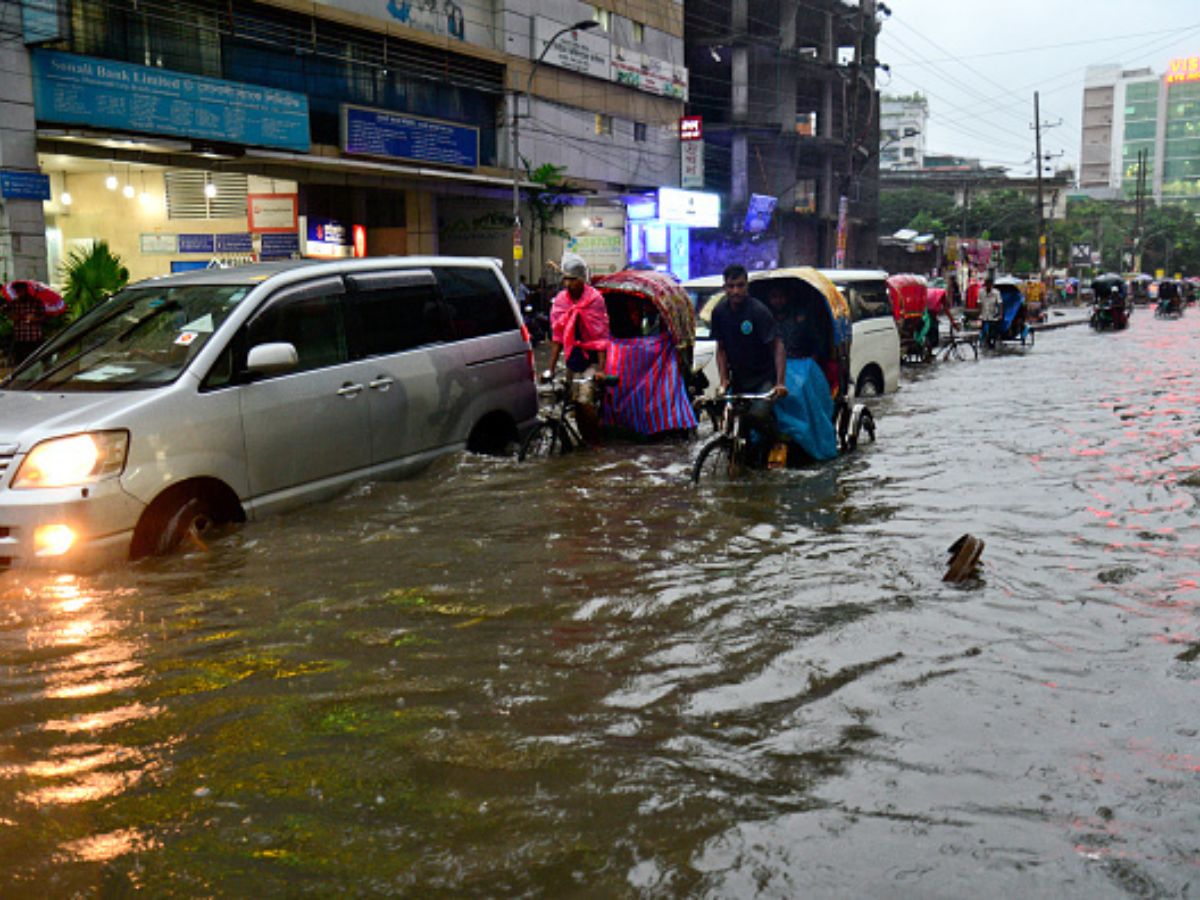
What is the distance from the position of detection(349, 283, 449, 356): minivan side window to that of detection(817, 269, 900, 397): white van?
832cm

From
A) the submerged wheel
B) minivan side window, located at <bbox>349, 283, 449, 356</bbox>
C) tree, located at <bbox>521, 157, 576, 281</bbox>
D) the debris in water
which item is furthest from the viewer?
tree, located at <bbox>521, 157, 576, 281</bbox>

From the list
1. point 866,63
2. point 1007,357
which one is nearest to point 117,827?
point 1007,357

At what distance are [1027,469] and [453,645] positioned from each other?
22.4ft

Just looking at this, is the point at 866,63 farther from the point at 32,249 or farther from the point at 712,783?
the point at 712,783

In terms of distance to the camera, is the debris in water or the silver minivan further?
the debris in water

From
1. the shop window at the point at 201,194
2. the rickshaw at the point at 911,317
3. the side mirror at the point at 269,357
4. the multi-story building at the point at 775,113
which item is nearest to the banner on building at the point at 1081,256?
the multi-story building at the point at 775,113

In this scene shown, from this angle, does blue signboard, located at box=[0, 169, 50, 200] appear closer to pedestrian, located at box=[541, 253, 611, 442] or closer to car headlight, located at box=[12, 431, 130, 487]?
pedestrian, located at box=[541, 253, 611, 442]

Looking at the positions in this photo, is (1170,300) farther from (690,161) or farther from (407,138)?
(407,138)

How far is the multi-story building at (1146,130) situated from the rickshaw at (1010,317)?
13898cm

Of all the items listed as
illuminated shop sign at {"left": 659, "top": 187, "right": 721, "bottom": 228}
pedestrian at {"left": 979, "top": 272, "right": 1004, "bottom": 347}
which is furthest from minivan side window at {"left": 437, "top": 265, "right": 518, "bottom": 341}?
illuminated shop sign at {"left": 659, "top": 187, "right": 721, "bottom": 228}

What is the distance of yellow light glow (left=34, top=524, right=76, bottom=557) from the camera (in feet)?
19.3

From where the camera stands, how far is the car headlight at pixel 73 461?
5910 mm

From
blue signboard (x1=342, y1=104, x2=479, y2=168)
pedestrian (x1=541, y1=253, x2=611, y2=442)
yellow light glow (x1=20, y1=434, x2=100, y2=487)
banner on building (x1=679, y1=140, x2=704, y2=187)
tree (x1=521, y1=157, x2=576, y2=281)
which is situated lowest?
yellow light glow (x1=20, y1=434, x2=100, y2=487)

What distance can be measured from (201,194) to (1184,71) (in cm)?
17860
